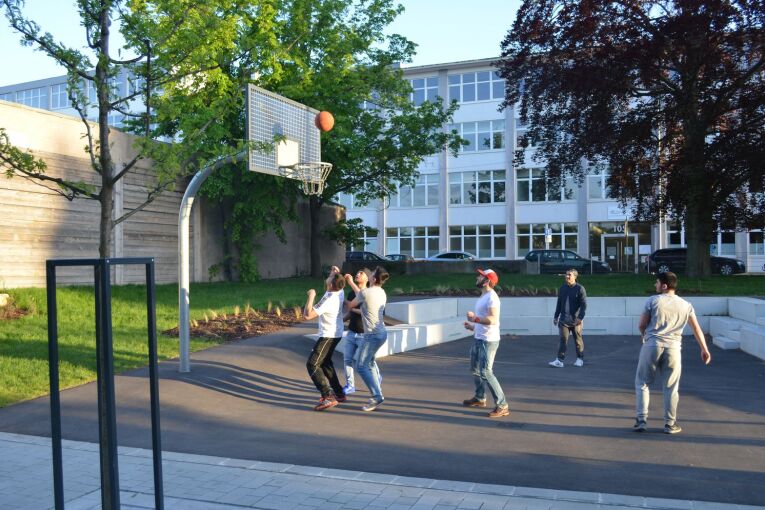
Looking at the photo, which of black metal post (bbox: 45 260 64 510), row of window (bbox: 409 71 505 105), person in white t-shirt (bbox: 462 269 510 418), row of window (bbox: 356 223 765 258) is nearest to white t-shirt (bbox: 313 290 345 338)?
person in white t-shirt (bbox: 462 269 510 418)

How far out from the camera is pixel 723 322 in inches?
673

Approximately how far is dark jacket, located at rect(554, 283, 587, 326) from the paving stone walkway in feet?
26.2

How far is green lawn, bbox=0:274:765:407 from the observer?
1127 centimetres

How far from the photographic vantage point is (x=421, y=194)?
5775cm

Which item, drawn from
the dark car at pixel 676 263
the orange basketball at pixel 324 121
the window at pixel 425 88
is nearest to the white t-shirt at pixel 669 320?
the orange basketball at pixel 324 121

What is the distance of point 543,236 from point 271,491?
161 ft

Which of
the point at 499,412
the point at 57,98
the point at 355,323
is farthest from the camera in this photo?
the point at 57,98

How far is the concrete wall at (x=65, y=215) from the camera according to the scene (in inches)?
765

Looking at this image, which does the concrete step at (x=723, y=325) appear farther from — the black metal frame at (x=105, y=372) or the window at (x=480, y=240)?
the window at (x=480, y=240)

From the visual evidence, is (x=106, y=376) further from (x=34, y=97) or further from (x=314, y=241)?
(x=34, y=97)

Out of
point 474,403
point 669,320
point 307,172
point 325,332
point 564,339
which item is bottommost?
point 474,403

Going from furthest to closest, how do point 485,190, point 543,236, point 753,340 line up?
1. point 485,190
2. point 543,236
3. point 753,340

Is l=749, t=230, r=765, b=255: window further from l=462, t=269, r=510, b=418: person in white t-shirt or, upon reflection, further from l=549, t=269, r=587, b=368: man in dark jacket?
l=462, t=269, r=510, b=418: person in white t-shirt

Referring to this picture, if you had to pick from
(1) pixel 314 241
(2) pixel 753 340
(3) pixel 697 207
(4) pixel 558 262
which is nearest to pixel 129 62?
(2) pixel 753 340
